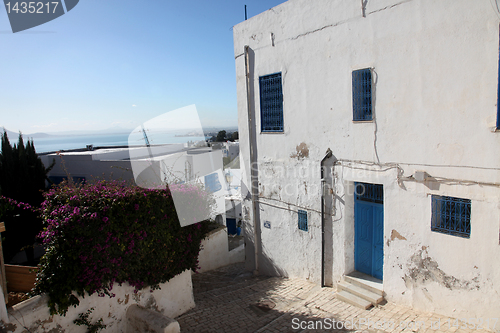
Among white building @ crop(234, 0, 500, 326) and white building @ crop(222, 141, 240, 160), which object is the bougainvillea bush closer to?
white building @ crop(234, 0, 500, 326)

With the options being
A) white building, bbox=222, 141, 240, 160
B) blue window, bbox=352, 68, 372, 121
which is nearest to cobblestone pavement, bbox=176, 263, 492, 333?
blue window, bbox=352, 68, 372, 121

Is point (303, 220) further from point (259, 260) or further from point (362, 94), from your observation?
point (362, 94)

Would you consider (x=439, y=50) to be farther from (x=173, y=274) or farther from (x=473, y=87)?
(x=173, y=274)

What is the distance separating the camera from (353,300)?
6.38 meters

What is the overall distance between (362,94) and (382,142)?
1116mm

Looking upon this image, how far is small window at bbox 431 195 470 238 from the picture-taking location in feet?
17.1

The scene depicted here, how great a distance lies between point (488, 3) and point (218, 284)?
834 centimetres

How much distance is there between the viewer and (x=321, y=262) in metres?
7.41

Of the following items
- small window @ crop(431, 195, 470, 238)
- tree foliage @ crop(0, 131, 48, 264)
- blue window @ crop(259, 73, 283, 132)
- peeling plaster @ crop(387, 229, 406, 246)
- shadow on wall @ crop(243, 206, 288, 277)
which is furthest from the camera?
tree foliage @ crop(0, 131, 48, 264)

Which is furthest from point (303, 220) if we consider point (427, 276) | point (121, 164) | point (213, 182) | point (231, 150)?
point (231, 150)

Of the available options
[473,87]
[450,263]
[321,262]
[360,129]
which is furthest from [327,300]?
[473,87]

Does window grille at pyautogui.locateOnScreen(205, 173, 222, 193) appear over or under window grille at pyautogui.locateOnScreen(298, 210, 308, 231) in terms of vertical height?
under

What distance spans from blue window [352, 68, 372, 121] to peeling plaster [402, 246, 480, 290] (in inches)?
114

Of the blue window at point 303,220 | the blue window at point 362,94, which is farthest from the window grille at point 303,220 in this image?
the blue window at point 362,94
